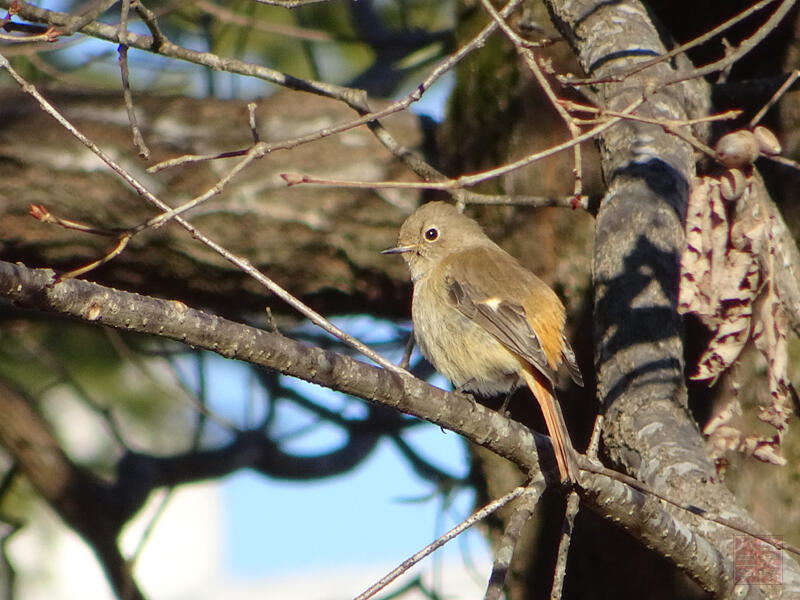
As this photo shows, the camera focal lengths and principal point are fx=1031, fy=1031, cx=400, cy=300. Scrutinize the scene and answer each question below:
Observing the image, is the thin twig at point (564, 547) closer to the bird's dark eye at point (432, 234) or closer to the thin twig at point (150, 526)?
the bird's dark eye at point (432, 234)

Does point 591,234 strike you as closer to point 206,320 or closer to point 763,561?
point 763,561

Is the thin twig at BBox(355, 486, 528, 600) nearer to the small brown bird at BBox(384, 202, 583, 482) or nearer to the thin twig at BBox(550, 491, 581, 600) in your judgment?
the thin twig at BBox(550, 491, 581, 600)

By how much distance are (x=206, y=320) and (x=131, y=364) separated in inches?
149

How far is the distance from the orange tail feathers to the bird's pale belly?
0.49 feet

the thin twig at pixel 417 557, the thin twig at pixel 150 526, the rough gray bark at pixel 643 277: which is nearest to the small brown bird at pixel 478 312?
the rough gray bark at pixel 643 277

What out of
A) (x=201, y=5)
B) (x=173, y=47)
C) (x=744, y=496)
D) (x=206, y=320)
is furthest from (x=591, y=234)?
(x=206, y=320)

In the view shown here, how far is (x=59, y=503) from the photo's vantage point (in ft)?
15.5

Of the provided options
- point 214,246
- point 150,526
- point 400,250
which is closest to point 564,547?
point 214,246

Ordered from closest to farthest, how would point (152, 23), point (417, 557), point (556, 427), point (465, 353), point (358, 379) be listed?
point (417, 557)
point (358, 379)
point (556, 427)
point (152, 23)
point (465, 353)

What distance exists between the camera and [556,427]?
2.94 m

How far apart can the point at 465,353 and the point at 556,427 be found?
130 cm

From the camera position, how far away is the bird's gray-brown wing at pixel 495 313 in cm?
382

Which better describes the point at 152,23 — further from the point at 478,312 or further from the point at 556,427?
the point at 556,427

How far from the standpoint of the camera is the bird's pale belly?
4137 millimetres
